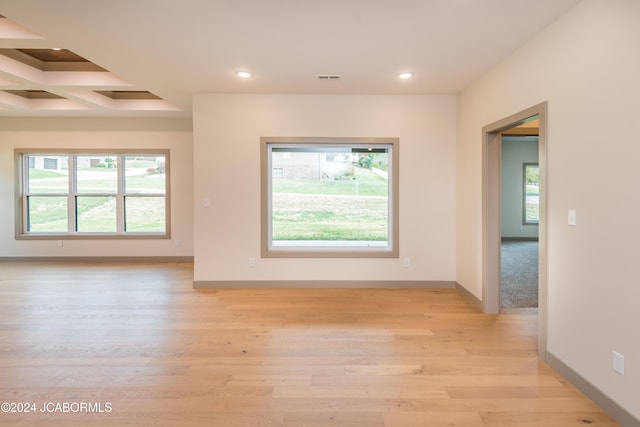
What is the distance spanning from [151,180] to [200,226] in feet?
8.64

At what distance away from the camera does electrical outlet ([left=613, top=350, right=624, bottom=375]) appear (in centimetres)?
191

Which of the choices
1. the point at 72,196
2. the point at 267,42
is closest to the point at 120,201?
the point at 72,196

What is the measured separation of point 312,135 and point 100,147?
4.39 metres

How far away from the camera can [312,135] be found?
449 cm

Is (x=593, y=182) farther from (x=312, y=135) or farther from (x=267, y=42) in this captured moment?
(x=312, y=135)

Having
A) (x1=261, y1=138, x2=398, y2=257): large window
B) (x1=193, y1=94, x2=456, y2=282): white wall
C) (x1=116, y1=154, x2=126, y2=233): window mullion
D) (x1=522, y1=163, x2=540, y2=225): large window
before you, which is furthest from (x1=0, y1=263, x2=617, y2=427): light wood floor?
(x1=522, y1=163, x2=540, y2=225): large window

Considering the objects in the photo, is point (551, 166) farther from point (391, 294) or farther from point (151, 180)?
point (151, 180)

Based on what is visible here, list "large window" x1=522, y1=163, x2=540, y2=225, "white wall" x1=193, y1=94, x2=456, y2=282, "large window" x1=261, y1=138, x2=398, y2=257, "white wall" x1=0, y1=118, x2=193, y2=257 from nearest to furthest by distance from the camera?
"white wall" x1=193, y1=94, x2=456, y2=282 < "large window" x1=261, y1=138, x2=398, y2=257 < "white wall" x1=0, y1=118, x2=193, y2=257 < "large window" x1=522, y1=163, x2=540, y2=225

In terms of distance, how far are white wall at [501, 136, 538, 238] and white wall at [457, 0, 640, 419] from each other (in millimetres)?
7246

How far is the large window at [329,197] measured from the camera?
15.4 feet

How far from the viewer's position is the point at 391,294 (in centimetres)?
427

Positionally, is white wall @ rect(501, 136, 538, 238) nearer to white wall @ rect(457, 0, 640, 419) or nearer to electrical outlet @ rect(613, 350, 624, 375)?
white wall @ rect(457, 0, 640, 419)

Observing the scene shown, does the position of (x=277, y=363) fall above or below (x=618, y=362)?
below

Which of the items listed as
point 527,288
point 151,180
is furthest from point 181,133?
point 527,288
